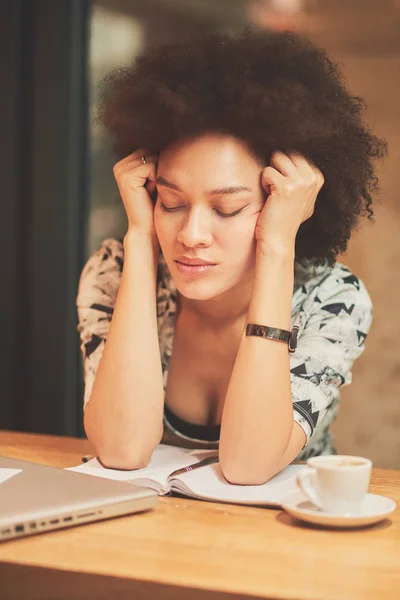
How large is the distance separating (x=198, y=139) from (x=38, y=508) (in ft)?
2.45

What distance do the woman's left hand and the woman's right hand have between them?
0.23 m

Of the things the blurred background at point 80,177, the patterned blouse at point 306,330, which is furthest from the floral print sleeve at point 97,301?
the blurred background at point 80,177

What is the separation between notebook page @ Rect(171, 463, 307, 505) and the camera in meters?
1.19

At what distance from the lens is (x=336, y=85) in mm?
1591

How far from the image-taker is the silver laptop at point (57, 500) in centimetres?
99

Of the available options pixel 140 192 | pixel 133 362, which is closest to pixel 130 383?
pixel 133 362

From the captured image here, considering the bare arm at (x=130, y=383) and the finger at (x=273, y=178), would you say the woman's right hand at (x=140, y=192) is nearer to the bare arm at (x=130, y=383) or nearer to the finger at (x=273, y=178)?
the bare arm at (x=130, y=383)

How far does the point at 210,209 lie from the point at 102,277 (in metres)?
0.40

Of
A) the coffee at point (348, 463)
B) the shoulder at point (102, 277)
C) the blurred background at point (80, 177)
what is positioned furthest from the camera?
the blurred background at point (80, 177)

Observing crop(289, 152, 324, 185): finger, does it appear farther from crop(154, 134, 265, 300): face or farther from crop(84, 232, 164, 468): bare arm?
crop(84, 232, 164, 468): bare arm

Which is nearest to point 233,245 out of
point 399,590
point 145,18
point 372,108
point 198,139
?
point 198,139

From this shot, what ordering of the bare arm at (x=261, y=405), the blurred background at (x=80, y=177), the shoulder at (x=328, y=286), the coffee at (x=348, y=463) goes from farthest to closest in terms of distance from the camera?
the blurred background at (x=80, y=177) → the shoulder at (x=328, y=286) → the bare arm at (x=261, y=405) → the coffee at (x=348, y=463)

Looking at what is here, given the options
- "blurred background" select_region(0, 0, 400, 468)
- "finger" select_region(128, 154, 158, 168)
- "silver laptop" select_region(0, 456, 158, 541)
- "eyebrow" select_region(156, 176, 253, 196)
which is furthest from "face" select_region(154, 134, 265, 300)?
"blurred background" select_region(0, 0, 400, 468)

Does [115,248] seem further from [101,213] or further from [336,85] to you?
[101,213]
